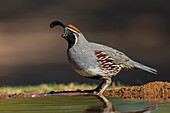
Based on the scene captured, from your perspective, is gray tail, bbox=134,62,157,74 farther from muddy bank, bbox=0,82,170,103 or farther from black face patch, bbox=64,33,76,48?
black face patch, bbox=64,33,76,48

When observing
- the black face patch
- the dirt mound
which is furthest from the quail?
the dirt mound

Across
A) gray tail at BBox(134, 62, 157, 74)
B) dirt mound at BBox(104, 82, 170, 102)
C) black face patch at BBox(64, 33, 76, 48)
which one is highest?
black face patch at BBox(64, 33, 76, 48)

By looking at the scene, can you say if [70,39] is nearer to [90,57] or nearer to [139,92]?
[90,57]

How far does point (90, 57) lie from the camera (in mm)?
7480

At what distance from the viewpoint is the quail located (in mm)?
7357

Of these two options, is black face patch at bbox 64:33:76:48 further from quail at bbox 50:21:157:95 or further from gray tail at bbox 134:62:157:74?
gray tail at bbox 134:62:157:74

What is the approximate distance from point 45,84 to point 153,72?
12.9ft

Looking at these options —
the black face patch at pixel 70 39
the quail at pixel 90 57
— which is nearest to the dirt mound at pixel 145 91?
the quail at pixel 90 57

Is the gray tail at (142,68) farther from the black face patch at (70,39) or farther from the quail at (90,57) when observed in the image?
the black face patch at (70,39)

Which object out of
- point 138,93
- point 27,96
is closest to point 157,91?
point 138,93

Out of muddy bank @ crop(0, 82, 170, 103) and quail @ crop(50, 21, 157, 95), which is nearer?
quail @ crop(50, 21, 157, 95)

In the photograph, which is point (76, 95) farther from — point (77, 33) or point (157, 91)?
point (157, 91)

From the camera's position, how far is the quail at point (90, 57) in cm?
736

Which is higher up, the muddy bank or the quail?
the quail
